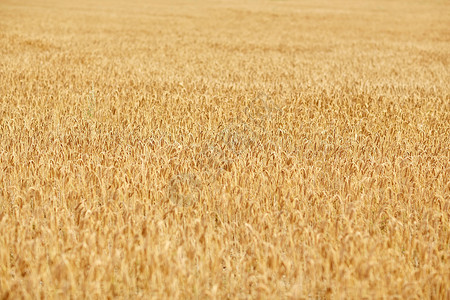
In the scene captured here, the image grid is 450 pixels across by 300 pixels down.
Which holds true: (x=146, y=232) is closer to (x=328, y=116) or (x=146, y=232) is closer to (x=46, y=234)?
(x=46, y=234)

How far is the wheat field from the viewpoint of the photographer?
2.50m

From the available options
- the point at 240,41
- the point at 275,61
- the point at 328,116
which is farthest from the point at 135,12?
the point at 328,116

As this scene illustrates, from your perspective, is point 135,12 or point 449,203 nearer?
point 449,203

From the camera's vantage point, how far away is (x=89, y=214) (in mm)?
2945

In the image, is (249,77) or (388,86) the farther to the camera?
(249,77)

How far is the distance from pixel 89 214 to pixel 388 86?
7273 millimetres

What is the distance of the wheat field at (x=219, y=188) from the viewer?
250 cm

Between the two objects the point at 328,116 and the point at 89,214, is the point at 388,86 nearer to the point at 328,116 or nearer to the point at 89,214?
the point at 328,116

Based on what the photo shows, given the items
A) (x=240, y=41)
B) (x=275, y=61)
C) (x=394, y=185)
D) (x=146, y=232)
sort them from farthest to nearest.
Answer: (x=240, y=41)
(x=275, y=61)
(x=394, y=185)
(x=146, y=232)

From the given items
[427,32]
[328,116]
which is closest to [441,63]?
[328,116]

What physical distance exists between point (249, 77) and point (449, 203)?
7.09m

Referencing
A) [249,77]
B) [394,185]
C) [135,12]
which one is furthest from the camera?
[135,12]

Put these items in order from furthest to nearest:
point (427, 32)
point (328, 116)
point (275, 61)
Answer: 1. point (427, 32)
2. point (275, 61)
3. point (328, 116)

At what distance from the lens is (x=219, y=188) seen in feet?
11.9
